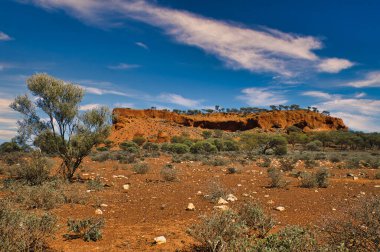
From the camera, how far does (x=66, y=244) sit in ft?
21.1

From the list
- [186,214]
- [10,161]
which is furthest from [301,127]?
[186,214]

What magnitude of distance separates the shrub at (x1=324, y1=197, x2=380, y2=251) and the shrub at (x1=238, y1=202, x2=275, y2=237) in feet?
6.62

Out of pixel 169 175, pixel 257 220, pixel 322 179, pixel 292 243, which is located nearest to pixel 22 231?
pixel 292 243

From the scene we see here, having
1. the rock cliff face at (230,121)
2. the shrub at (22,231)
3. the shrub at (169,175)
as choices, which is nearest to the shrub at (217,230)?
the shrub at (22,231)

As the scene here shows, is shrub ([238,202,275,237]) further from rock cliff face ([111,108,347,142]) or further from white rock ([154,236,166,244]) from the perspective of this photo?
rock cliff face ([111,108,347,142])

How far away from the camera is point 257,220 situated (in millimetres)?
7195

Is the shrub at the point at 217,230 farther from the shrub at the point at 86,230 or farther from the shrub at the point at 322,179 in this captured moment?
the shrub at the point at 322,179

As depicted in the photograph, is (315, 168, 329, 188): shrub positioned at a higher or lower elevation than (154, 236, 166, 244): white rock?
higher

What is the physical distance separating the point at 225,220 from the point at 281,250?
1.71m

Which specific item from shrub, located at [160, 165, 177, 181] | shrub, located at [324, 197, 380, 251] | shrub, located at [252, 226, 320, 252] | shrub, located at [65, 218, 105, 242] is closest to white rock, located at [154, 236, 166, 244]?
shrub, located at [65, 218, 105, 242]

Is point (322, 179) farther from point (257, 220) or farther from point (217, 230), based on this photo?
point (217, 230)

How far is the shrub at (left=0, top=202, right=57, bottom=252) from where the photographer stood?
515cm

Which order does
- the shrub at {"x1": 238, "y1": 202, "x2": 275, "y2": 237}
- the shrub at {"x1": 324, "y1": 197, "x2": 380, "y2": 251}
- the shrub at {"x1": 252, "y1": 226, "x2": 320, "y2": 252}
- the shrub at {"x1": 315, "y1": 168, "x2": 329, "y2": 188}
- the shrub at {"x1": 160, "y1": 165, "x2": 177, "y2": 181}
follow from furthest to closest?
the shrub at {"x1": 160, "y1": 165, "x2": 177, "y2": 181} < the shrub at {"x1": 315, "y1": 168, "x2": 329, "y2": 188} < the shrub at {"x1": 238, "y1": 202, "x2": 275, "y2": 237} < the shrub at {"x1": 324, "y1": 197, "x2": 380, "y2": 251} < the shrub at {"x1": 252, "y1": 226, "x2": 320, "y2": 252}

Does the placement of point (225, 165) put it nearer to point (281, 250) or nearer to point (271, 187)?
point (271, 187)
